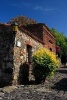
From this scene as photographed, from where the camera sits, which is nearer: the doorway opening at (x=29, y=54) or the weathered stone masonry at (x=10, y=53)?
the weathered stone masonry at (x=10, y=53)

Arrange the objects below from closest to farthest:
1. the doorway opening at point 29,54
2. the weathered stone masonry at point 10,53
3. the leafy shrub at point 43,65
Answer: the weathered stone masonry at point 10,53
the leafy shrub at point 43,65
the doorway opening at point 29,54

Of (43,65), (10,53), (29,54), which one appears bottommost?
(43,65)

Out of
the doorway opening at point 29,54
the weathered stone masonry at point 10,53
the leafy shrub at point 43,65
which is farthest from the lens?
the doorway opening at point 29,54

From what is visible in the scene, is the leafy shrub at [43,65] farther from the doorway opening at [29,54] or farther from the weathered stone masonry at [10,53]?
the doorway opening at [29,54]

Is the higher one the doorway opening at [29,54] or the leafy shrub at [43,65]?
the doorway opening at [29,54]

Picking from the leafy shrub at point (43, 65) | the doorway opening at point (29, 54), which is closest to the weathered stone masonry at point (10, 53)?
the leafy shrub at point (43, 65)

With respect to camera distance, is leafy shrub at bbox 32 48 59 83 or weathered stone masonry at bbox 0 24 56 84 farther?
leafy shrub at bbox 32 48 59 83

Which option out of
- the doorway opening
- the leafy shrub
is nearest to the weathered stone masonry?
the leafy shrub

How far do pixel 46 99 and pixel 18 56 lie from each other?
4452 millimetres

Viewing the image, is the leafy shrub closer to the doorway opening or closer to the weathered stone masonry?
the weathered stone masonry

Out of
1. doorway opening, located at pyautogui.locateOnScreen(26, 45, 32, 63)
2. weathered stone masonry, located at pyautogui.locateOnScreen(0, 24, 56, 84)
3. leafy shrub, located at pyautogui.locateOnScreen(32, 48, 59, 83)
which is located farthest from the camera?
doorway opening, located at pyautogui.locateOnScreen(26, 45, 32, 63)

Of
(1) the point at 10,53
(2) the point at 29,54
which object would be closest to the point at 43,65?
(1) the point at 10,53

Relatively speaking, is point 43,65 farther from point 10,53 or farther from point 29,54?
point 29,54

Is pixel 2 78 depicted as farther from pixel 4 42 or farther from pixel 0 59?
pixel 4 42
